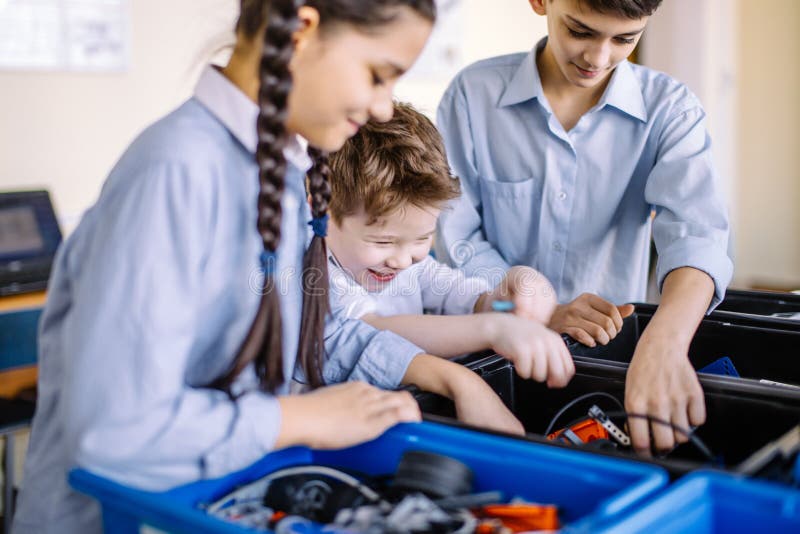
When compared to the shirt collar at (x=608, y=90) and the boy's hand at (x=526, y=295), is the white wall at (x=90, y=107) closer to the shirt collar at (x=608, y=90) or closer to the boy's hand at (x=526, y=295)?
the shirt collar at (x=608, y=90)

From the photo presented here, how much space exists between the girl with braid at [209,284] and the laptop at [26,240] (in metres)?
1.81

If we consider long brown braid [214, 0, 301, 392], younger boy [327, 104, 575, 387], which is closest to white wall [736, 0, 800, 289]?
younger boy [327, 104, 575, 387]

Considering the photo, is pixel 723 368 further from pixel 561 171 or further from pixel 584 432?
pixel 561 171

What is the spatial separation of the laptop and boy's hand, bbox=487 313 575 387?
6.28 feet

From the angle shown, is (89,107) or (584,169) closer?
(584,169)

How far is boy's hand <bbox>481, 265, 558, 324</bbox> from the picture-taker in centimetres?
109

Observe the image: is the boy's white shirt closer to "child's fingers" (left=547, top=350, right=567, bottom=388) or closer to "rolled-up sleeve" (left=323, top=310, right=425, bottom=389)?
"rolled-up sleeve" (left=323, top=310, right=425, bottom=389)

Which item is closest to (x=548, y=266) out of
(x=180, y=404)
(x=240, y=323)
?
(x=240, y=323)

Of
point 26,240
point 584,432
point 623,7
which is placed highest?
point 623,7

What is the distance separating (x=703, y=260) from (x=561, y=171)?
1.10 feet

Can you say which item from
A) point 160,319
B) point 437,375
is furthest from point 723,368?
point 160,319

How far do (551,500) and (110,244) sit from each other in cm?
41

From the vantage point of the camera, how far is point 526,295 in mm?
1132

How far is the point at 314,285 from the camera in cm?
90
